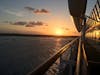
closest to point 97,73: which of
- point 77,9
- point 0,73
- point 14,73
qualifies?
point 77,9

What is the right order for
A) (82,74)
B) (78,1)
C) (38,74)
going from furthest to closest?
(82,74), (78,1), (38,74)

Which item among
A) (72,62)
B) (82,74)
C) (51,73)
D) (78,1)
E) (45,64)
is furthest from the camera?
(51,73)

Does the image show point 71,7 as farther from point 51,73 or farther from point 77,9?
point 51,73

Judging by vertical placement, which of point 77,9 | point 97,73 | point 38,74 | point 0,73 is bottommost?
point 0,73

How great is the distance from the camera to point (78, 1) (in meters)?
2.02

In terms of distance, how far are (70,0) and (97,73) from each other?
308cm

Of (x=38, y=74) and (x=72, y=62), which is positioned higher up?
(x=38, y=74)

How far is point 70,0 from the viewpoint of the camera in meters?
2.07

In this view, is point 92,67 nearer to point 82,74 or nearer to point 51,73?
point 82,74

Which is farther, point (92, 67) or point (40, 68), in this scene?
point (92, 67)

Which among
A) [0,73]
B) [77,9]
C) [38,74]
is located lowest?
[0,73]

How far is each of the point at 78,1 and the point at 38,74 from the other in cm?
112

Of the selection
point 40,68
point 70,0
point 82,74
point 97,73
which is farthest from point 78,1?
point 97,73

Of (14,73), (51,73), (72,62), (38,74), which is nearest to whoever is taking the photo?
(38,74)
